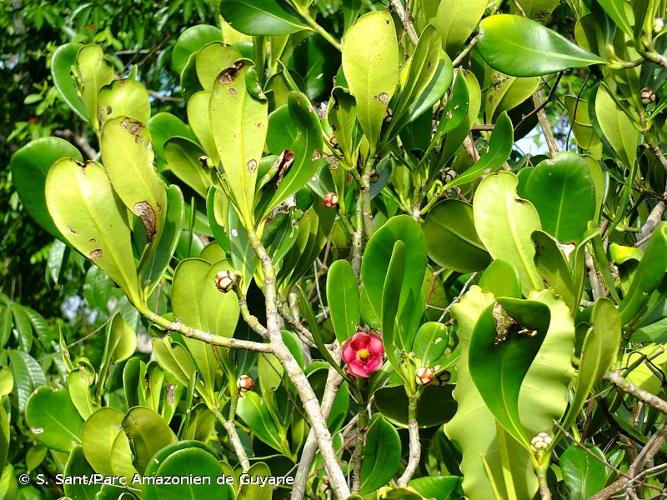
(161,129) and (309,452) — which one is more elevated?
(161,129)

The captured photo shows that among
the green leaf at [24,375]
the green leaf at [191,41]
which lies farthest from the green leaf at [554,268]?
the green leaf at [24,375]

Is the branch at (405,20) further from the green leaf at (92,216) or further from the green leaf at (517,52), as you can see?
the green leaf at (92,216)

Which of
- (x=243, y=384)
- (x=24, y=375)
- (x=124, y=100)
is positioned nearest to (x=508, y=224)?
(x=243, y=384)

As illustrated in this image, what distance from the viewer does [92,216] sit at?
727 millimetres

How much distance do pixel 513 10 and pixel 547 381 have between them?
64cm

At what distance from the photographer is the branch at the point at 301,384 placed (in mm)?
603

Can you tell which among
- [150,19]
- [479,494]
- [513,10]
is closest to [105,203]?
[479,494]

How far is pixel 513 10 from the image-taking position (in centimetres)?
109

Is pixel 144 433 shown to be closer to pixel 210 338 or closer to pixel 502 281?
pixel 210 338

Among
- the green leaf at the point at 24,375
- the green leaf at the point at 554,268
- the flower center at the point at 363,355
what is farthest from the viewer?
the green leaf at the point at 24,375

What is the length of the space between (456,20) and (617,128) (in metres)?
0.20

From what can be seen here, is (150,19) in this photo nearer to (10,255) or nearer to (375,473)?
(10,255)

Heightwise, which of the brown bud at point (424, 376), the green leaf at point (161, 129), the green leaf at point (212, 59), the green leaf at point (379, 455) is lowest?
the green leaf at point (379, 455)

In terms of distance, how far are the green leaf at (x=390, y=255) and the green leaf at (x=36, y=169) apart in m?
0.30
